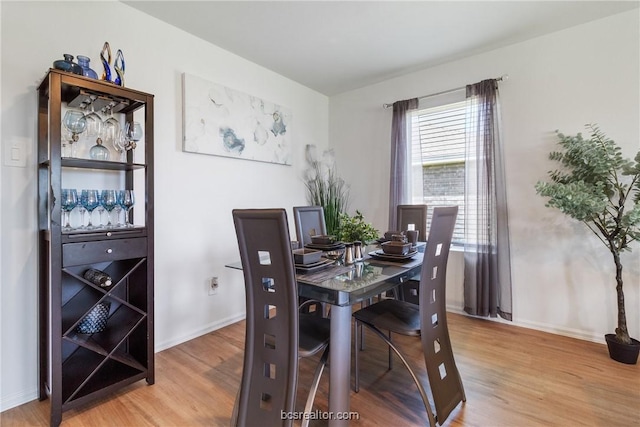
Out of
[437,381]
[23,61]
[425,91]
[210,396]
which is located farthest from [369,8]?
[210,396]

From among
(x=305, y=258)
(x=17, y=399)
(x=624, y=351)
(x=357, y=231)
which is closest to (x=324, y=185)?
(x=357, y=231)

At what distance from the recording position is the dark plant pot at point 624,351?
2176 mm

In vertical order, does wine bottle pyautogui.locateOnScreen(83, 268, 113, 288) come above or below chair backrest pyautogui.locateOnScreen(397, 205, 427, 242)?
below

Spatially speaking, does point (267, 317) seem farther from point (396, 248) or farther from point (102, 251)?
point (102, 251)

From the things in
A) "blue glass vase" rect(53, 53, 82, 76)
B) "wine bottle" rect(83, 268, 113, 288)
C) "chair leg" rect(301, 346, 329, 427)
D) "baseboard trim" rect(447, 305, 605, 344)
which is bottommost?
"baseboard trim" rect(447, 305, 605, 344)

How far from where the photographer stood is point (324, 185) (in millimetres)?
4016

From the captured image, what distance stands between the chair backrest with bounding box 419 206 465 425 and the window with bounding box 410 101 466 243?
1.72 m

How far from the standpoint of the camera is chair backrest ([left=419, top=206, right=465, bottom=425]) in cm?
154

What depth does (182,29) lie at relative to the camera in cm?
258

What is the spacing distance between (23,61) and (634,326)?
182 inches

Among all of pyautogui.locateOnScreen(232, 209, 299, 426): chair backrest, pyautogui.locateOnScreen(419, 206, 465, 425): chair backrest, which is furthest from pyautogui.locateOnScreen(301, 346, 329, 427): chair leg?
pyautogui.locateOnScreen(419, 206, 465, 425): chair backrest

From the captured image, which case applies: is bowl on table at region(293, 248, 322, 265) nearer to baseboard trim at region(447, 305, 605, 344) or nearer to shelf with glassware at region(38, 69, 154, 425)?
shelf with glassware at region(38, 69, 154, 425)

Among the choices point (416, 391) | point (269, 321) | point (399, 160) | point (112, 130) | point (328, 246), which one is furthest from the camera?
point (399, 160)

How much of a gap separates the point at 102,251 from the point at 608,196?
136 inches
